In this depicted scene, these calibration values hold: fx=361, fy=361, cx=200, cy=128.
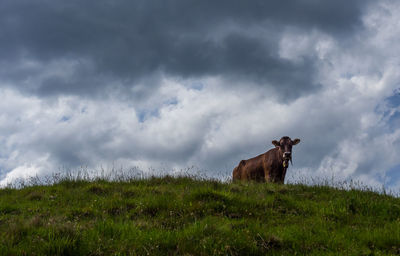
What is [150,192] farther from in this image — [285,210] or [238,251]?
[238,251]

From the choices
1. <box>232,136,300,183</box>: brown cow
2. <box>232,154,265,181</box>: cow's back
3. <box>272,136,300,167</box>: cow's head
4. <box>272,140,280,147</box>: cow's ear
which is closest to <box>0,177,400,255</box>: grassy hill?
<box>272,136,300,167</box>: cow's head

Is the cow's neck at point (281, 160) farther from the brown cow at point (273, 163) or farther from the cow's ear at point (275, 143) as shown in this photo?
the cow's ear at point (275, 143)

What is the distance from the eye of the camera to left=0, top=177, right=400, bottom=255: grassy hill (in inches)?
256

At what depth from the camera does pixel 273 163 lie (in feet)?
57.2

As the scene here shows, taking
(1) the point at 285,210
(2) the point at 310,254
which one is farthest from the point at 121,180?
(2) the point at 310,254

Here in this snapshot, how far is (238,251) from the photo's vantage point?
21.5 ft

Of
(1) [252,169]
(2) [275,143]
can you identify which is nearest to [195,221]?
(2) [275,143]

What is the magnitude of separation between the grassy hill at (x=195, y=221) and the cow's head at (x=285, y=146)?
4.12m

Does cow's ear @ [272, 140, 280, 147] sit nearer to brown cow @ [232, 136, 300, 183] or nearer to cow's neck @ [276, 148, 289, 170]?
brown cow @ [232, 136, 300, 183]

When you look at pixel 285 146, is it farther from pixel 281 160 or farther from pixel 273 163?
pixel 273 163

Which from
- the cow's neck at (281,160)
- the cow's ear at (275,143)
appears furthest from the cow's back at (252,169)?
the cow's neck at (281,160)

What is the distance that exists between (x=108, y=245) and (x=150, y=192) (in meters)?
4.70

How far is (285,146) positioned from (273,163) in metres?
1.04

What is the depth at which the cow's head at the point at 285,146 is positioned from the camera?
1672 cm
